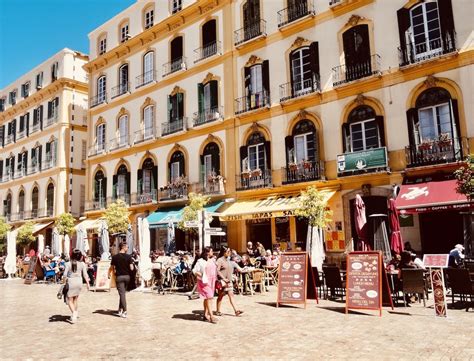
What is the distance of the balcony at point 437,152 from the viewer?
15656mm

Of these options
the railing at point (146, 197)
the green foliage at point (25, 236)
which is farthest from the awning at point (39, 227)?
the railing at point (146, 197)

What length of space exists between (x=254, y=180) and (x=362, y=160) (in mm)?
5748

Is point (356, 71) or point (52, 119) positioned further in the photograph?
point (52, 119)

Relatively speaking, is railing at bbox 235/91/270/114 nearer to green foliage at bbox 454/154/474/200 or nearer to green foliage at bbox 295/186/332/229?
green foliage at bbox 295/186/332/229

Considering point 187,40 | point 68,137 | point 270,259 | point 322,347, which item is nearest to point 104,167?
point 68,137

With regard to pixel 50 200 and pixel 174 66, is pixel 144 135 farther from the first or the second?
pixel 50 200

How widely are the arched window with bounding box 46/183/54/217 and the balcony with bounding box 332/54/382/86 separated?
25812mm

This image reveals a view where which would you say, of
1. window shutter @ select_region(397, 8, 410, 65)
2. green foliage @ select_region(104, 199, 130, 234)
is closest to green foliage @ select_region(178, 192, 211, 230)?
green foliage @ select_region(104, 199, 130, 234)

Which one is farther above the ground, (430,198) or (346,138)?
(346,138)

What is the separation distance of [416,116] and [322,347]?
1266 cm

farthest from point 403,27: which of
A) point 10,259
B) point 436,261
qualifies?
point 10,259

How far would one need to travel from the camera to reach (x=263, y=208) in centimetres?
1983

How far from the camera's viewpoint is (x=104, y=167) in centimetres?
3088

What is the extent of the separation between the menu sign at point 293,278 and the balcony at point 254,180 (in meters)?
9.71
